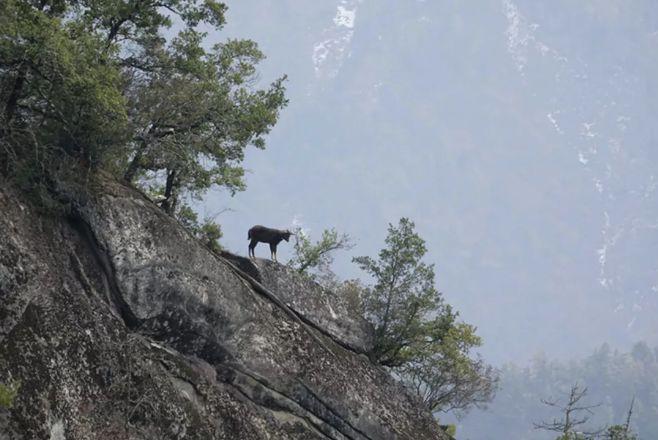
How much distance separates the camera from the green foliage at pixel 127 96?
23.4 m

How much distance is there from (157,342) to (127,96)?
8156 mm

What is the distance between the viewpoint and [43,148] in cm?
2433

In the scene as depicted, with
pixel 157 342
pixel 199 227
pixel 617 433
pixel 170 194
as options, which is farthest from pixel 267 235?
pixel 617 433

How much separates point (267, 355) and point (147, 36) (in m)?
11.3

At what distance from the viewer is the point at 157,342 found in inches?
1001

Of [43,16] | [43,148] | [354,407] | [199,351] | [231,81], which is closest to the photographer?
[43,16]

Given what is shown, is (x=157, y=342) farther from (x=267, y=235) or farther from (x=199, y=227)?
(x=267, y=235)

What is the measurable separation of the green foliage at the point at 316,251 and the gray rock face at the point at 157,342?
830 cm

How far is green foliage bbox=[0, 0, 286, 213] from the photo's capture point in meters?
23.4

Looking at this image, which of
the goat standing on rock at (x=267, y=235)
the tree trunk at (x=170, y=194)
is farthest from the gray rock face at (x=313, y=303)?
the goat standing on rock at (x=267, y=235)

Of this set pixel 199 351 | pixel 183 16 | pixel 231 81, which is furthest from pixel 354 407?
pixel 183 16

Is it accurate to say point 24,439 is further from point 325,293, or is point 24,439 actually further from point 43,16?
point 325,293

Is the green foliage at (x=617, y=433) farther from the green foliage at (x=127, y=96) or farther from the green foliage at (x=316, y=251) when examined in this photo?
the green foliage at (x=127, y=96)

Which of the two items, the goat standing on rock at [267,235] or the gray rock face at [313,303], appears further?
the goat standing on rock at [267,235]
